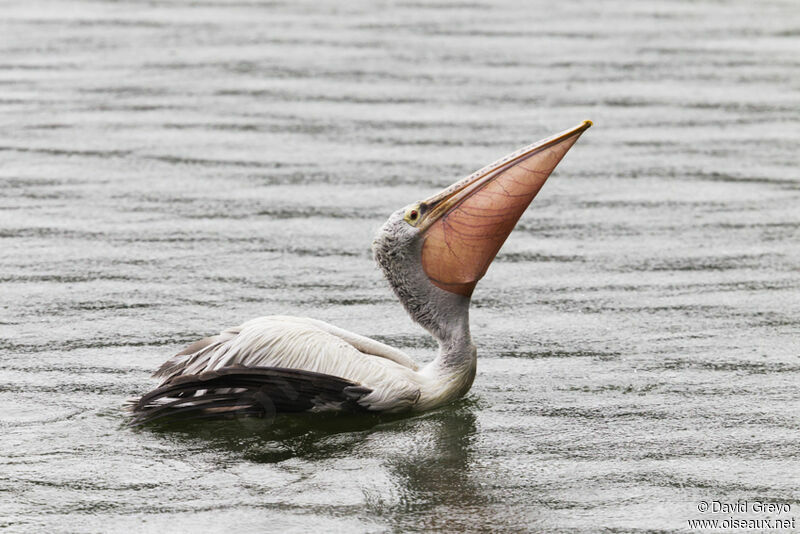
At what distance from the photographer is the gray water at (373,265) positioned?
4.21 meters

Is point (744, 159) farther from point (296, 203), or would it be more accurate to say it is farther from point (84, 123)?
point (84, 123)

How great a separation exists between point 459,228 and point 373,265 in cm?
156

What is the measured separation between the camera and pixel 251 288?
5945 mm

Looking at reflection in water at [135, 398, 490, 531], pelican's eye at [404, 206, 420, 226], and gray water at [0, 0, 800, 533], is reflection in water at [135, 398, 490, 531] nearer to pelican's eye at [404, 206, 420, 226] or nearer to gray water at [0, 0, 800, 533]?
gray water at [0, 0, 800, 533]

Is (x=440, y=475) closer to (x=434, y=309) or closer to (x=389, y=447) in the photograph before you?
(x=389, y=447)

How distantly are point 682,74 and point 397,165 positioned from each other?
2.69 m

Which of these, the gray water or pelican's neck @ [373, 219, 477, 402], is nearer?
the gray water

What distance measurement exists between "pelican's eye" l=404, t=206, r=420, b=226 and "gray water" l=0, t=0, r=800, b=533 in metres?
0.63

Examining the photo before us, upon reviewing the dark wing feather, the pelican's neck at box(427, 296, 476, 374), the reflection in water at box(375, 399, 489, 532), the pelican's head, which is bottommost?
the reflection in water at box(375, 399, 489, 532)

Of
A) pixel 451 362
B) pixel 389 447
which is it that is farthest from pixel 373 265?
pixel 389 447

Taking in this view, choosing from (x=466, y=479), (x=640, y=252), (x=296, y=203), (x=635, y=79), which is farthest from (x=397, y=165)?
(x=466, y=479)

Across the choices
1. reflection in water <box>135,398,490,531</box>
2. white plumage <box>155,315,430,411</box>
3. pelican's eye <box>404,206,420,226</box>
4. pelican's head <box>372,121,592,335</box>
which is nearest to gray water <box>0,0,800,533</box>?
reflection in water <box>135,398,490,531</box>

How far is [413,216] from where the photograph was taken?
479 centimetres

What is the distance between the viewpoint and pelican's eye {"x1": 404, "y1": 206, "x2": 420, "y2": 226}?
477 centimetres
